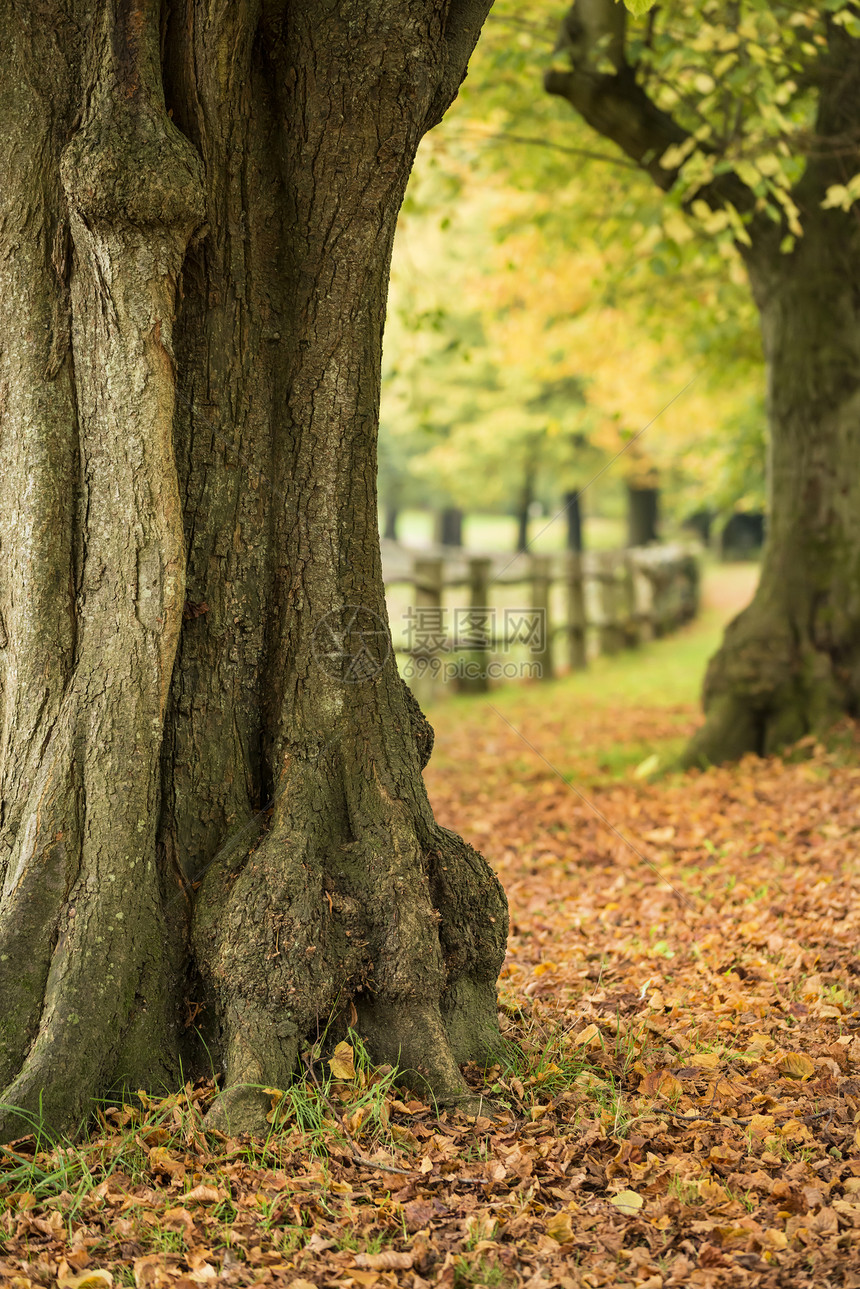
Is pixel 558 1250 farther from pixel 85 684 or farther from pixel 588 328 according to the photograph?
pixel 588 328

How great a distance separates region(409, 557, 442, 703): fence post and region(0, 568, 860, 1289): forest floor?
318 inches

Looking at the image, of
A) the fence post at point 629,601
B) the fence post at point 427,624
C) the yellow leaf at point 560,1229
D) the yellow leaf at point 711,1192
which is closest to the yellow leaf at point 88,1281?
the yellow leaf at point 560,1229

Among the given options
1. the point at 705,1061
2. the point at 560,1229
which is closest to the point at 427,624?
the point at 705,1061

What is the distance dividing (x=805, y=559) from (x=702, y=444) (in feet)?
29.1

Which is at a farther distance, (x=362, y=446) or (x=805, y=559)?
(x=805, y=559)

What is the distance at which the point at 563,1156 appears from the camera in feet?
10.0

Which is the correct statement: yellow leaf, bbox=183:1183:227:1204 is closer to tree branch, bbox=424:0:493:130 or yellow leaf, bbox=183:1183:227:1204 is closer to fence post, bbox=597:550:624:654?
tree branch, bbox=424:0:493:130

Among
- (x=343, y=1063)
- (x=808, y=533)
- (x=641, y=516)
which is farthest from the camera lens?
(x=641, y=516)

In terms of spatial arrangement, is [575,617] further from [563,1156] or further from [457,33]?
[563,1156]

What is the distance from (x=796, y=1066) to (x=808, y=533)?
17.6ft

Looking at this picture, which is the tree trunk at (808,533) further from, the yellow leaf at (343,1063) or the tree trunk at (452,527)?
the tree trunk at (452,527)

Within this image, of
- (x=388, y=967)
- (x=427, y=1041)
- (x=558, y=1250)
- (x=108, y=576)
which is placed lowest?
(x=558, y=1250)

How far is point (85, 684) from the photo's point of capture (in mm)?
3301

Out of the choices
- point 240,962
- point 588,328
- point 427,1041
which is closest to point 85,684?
point 240,962
